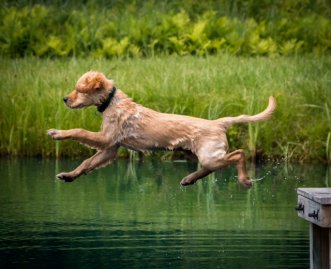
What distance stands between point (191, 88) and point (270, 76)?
139 centimetres

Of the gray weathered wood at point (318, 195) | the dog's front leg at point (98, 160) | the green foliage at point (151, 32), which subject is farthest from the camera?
the green foliage at point (151, 32)

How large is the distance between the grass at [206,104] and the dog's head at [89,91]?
22.9ft

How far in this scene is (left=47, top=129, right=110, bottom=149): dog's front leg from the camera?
392 inches

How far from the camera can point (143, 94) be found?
59.0ft

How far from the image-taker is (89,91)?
33.7 feet

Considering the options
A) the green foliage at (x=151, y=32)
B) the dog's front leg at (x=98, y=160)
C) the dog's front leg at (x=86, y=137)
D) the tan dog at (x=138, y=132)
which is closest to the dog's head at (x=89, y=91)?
the tan dog at (x=138, y=132)

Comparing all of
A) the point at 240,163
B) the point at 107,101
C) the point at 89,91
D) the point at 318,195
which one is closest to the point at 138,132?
the point at 107,101

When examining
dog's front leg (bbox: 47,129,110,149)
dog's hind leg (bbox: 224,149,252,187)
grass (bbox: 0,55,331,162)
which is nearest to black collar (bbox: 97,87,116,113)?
dog's front leg (bbox: 47,129,110,149)

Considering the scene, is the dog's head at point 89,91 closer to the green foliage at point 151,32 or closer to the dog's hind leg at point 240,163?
the dog's hind leg at point 240,163

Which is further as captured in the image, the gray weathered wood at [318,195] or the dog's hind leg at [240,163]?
the dog's hind leg at [240,163]

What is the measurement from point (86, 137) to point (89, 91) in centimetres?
36

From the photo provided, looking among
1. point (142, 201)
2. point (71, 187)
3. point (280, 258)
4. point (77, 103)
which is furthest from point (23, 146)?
point (77, 103)

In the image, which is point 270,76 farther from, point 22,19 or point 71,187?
point 22,19

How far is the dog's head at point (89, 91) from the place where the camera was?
1026 cm
